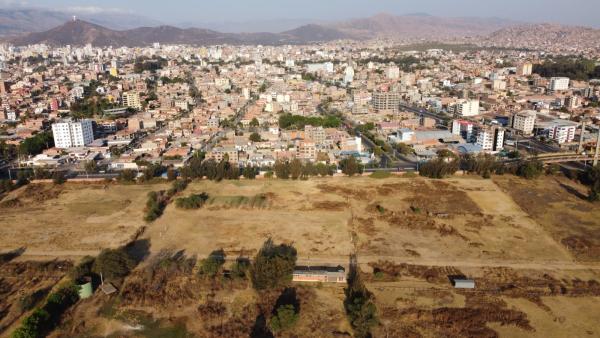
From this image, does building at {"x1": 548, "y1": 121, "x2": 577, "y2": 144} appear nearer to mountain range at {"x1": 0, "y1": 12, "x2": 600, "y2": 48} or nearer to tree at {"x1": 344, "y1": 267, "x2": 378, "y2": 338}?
tree at {"x1": 344, "y1": 267, "x2": 378, "y2": 338}

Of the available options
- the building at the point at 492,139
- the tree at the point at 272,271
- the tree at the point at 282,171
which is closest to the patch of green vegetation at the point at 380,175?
the tree at the point at 282,171

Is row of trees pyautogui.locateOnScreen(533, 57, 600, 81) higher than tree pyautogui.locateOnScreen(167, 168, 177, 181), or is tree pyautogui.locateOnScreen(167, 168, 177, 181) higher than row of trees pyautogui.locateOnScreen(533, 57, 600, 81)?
row of trees pyautogui.locateOnScreen(533, 57, 600, 81)

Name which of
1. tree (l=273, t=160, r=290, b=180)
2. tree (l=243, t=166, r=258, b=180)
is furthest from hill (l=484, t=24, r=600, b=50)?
tree (l=243, t=166, r=258, b=180)

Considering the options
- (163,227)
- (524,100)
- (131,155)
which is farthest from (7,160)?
(524,100)

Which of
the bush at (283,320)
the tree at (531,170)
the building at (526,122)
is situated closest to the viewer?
the bush at (283,320)

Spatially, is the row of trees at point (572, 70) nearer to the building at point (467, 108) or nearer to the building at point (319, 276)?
the building at point (467, 108)
